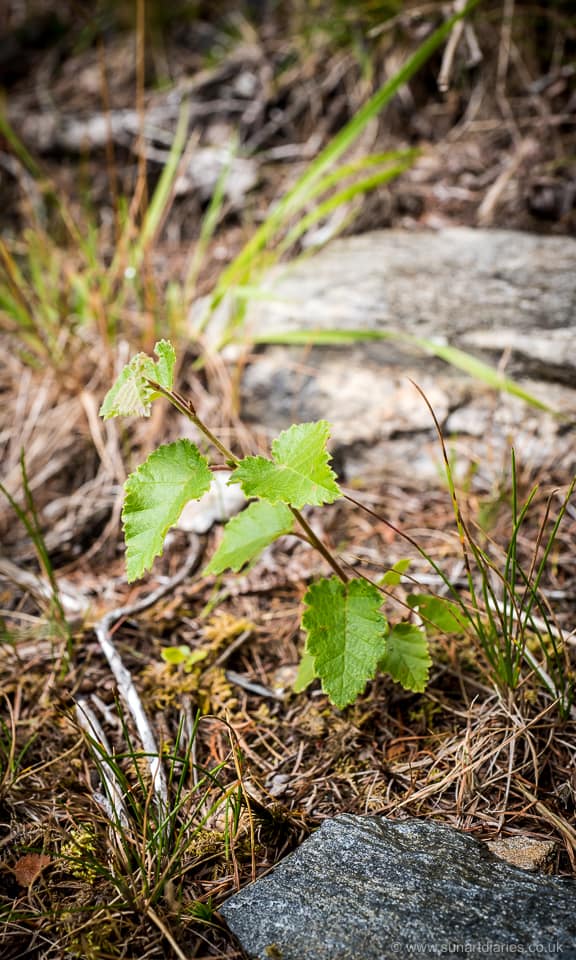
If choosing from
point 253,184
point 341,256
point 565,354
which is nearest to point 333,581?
point 565,354

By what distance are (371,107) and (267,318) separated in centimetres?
82

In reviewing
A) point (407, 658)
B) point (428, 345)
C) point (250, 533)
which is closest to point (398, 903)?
point (407, 658)

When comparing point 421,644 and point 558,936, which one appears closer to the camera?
point 558,936

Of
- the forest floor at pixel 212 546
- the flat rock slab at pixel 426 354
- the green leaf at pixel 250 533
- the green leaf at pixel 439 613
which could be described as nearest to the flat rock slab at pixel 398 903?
the forest floor at pixel 212 546

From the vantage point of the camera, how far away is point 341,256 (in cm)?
263

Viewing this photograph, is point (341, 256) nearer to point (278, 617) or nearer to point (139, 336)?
point (139, 336)

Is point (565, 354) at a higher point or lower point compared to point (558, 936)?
higher

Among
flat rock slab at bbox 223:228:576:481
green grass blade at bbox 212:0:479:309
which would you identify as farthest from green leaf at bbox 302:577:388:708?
green grass blade at bbox 212:0:479:309

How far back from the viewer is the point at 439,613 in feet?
4.66

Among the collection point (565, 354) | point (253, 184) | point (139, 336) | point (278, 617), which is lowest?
point (278, 617)

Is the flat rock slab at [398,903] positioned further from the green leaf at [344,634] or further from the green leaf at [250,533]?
the green leaf at [250,533]

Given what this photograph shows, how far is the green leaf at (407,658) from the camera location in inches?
52.0

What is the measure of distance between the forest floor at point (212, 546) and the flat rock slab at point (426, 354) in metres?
0.15

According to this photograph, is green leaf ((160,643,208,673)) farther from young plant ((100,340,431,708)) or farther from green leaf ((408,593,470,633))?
green leaf ((408,593,470,633))
